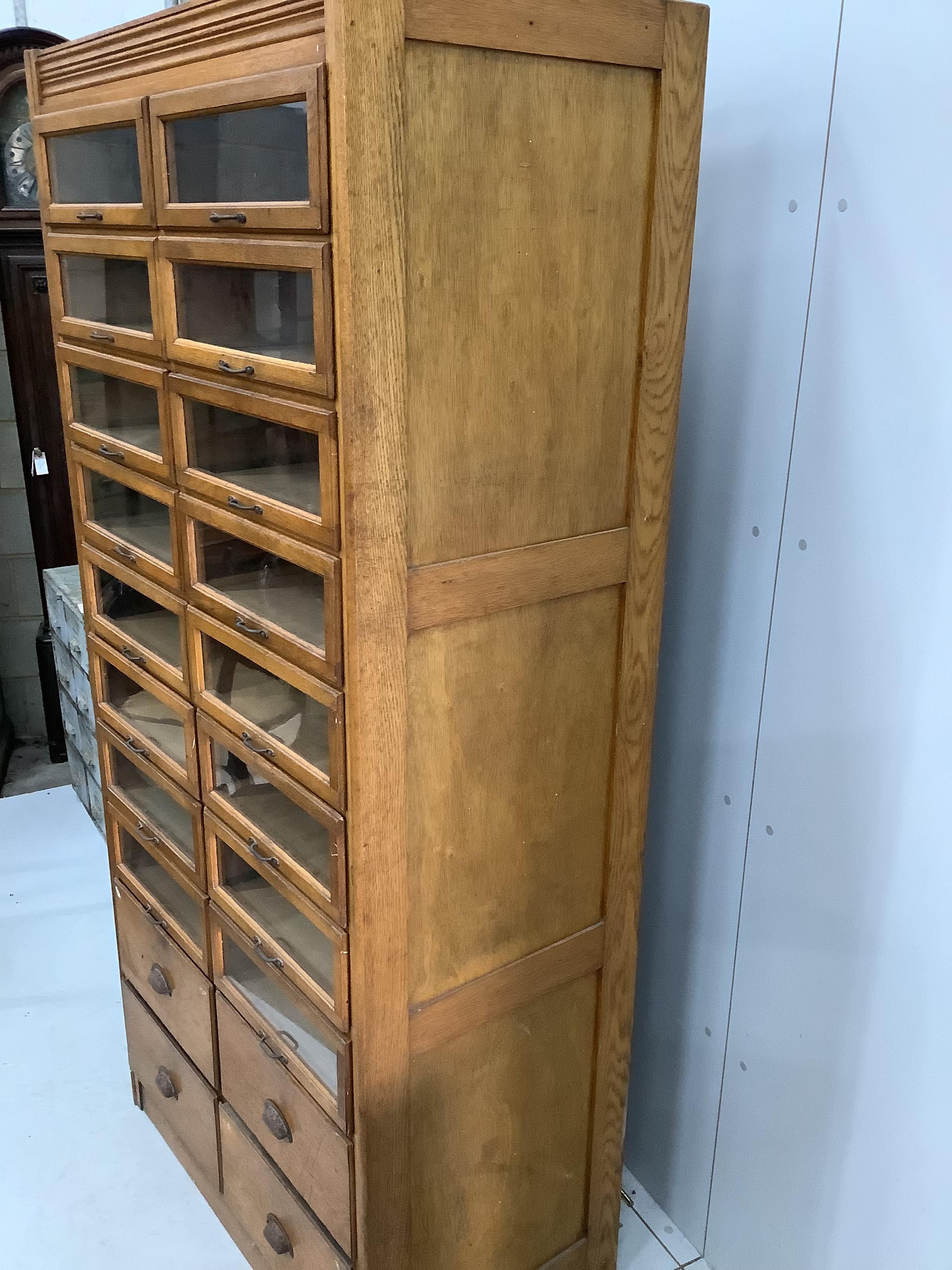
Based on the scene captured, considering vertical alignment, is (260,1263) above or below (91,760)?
below

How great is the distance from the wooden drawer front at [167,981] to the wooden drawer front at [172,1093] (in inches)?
1.4

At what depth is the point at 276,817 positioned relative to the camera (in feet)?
5.23

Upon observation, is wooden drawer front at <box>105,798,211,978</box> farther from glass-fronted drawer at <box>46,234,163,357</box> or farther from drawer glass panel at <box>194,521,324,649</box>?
glass-fronted drawer at <box>46,234,163,357</box>

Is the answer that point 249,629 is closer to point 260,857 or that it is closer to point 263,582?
point 263,582

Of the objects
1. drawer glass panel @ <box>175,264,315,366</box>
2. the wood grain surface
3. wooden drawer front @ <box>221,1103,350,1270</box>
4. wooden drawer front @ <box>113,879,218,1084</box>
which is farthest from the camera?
wooden drawer front @ <box>113,879,218,1084</box>

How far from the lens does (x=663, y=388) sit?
1.44 meters

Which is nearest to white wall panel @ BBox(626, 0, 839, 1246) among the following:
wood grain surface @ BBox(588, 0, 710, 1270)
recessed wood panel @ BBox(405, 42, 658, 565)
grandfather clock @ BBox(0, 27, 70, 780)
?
wood grain surface @ BBox(588, 0, 710, 1270)

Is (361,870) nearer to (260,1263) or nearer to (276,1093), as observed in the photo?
(276,1093)

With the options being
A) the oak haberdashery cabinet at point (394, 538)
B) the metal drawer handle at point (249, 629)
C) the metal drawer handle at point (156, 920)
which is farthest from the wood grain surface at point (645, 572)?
the metal drawer handle at point (156, 920)

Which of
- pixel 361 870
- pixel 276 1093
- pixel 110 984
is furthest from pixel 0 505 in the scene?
pixel 361 870

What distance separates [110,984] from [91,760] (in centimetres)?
76

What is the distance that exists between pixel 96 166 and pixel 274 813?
3.36 ft

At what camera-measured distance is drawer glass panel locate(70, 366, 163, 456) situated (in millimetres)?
1669

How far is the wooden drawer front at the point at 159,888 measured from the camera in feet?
6.12
